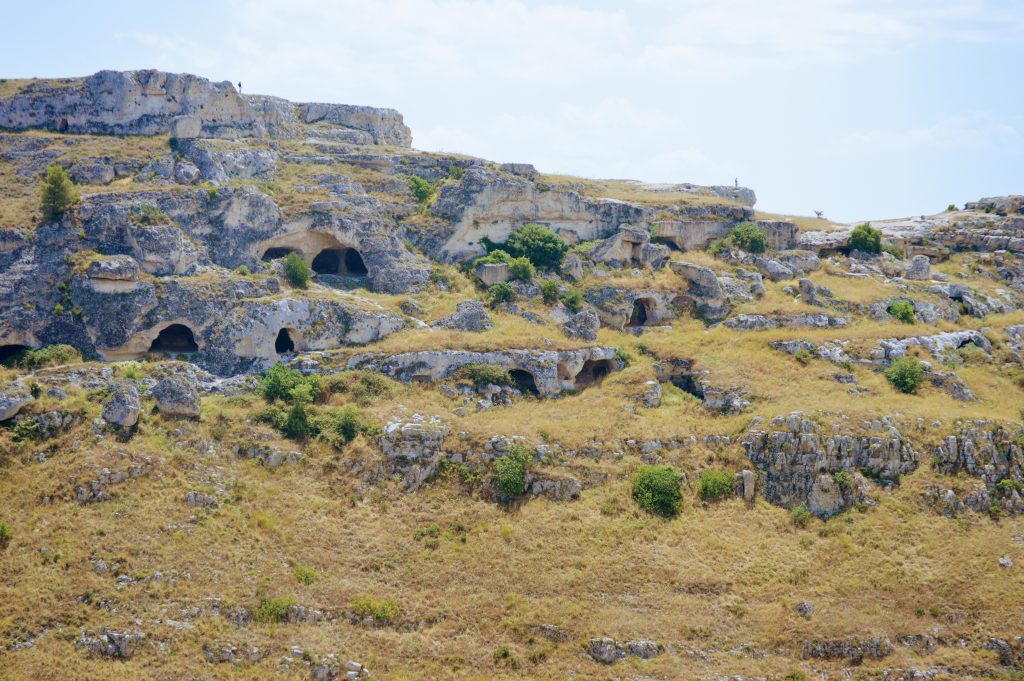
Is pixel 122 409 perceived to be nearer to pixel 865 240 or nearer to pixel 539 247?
pixel 539 247

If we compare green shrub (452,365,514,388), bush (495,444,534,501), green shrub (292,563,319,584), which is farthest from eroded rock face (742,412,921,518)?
green shrub (292,563,319,584)

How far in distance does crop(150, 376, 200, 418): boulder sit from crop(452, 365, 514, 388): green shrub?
10.2 metres

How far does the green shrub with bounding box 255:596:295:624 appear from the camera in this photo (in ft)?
81.2

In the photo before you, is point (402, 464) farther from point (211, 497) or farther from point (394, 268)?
point (394, 268)

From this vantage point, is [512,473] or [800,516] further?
[512,473]

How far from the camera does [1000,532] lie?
1135 inches

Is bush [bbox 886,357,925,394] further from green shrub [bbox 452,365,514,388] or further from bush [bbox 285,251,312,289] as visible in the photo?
bush [bbox 285,251,312,289]

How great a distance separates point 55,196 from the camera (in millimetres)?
38625

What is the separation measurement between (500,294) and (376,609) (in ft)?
67.8

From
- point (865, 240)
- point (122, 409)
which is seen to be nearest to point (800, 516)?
point (122, 409)

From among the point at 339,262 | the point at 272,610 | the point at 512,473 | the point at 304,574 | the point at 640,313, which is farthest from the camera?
the point at 640,313

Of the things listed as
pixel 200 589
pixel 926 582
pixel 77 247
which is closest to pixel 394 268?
pixel 77 247

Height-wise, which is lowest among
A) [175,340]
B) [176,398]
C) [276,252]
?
[176,398]

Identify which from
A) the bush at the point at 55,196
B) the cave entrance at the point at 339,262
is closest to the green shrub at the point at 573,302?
the cave entrance at the point at 339,262
